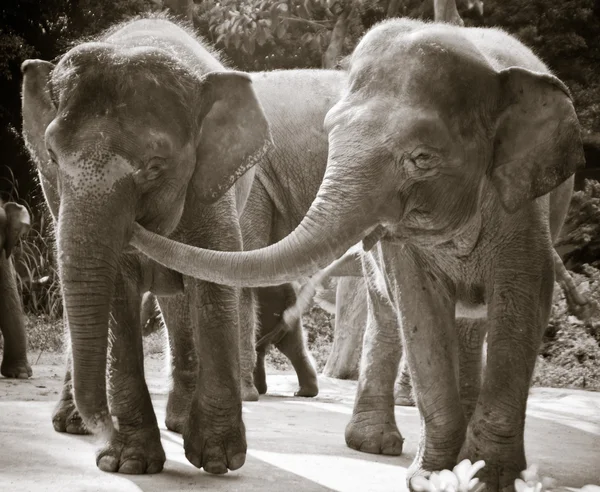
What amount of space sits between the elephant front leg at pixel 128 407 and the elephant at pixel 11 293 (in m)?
4.93

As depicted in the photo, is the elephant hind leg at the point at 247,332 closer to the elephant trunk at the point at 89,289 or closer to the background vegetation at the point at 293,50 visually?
the elephant trunk at the point at 89,289

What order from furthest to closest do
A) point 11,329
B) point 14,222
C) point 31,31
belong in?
1. point 31,31
2. point 14,222
3. point 11,329

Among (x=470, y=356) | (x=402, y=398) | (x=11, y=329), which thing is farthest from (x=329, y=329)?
(x=470, y=356)

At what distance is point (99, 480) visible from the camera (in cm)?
485

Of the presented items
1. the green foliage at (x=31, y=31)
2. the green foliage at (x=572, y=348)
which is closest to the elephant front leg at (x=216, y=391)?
the green foliage at (x=572, y=348)

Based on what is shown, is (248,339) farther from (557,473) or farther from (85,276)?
(85,276)

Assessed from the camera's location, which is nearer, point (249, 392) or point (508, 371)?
point (508, 371)

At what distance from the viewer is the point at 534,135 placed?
15.5ft

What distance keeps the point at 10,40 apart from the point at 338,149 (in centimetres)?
1199

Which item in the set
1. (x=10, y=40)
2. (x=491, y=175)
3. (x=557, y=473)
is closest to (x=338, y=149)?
(x=491, y=175)

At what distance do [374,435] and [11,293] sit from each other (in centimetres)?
523

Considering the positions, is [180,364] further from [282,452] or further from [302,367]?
[302,367]

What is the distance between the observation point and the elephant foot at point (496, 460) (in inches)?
181

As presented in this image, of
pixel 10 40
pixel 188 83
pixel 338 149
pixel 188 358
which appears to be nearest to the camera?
pixel 338 149
